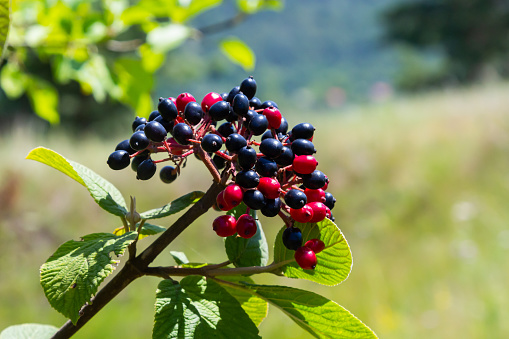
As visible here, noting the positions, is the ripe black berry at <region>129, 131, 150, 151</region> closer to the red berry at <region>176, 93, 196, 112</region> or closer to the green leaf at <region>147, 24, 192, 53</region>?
the red berry at <region>176, 93, 196, 112</region>

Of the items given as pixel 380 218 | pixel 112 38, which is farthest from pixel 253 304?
pixel 380 218

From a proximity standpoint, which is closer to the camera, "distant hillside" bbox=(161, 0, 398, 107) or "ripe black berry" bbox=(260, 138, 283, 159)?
"ripe black berry" bbox=(260, 138, 283, 159)

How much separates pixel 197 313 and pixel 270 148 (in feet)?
0.55

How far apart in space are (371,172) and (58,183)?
411 centimetres

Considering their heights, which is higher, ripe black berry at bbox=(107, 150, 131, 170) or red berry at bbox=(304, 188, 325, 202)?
red berry at bbox=(304, 188, 325, 202)

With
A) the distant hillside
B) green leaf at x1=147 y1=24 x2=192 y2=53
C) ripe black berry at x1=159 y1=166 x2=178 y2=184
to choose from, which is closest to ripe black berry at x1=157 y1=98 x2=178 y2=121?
ripe black berry at x1=159 y1=166 x2=178 y2=184

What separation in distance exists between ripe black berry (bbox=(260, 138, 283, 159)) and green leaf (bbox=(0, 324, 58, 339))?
37 centimetres

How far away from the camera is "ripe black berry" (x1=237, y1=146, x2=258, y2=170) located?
465mm

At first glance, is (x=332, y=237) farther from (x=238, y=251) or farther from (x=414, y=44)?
(x=414, y=44)

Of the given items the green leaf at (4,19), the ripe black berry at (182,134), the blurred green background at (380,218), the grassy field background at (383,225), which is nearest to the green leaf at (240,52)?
the blurred green background at (380,218)

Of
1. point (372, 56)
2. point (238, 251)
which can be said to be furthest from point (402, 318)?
point (372, 56)

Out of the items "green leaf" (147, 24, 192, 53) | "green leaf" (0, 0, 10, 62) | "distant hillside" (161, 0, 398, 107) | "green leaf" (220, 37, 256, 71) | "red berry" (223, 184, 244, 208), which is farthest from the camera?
"distant hillside" (161, 0, 398, 107)

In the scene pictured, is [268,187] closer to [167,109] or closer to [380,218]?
[167,109]

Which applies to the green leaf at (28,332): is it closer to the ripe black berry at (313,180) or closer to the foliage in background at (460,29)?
the ripe black berry at (313,180)
